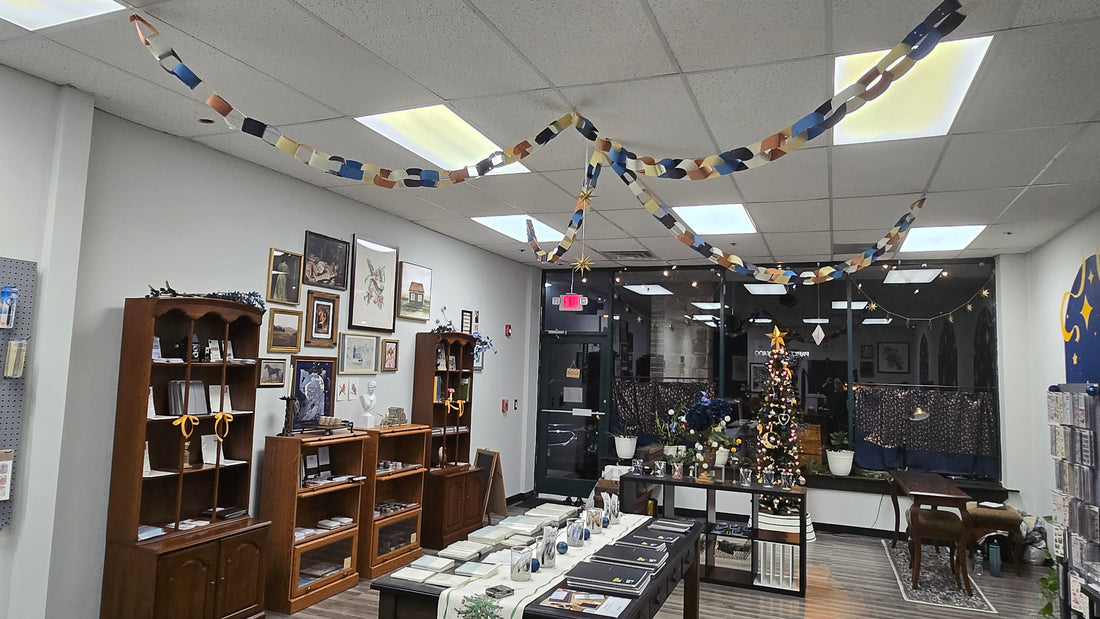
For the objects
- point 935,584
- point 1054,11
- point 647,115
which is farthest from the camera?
point 935,584

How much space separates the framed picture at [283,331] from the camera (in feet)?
16.8

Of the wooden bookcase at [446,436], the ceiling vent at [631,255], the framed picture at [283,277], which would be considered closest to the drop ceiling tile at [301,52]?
the framed picture at [283,277]

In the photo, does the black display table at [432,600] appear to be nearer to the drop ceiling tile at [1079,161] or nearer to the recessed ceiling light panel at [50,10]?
the recessed ceiling light panel at [50,10]

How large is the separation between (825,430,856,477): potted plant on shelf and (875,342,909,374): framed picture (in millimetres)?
900

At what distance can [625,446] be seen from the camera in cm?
877

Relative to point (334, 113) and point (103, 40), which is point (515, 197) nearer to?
point (334, 113)

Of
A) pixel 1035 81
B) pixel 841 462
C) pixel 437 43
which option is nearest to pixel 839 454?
pixel 841 462

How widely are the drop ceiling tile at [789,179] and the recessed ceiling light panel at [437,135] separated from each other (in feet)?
5.37

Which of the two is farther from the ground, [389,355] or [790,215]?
[790,215]

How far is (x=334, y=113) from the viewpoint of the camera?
12.8 ft

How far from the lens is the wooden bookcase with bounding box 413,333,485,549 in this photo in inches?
256

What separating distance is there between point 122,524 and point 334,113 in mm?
2640

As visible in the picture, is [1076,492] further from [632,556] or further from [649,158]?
[649,158]

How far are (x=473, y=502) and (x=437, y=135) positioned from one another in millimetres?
3981
